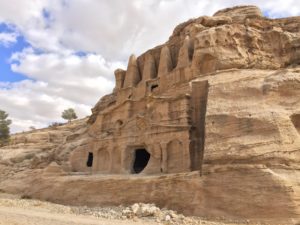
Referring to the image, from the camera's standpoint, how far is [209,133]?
64.9ft

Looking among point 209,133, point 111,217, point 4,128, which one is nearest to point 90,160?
point 111,217

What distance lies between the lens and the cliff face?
661 inches

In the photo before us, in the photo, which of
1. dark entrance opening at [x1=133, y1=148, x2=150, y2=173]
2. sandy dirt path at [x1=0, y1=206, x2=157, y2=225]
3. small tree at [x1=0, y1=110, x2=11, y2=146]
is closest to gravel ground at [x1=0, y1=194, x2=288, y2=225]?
sandy dirt path at [x1=0, y1=206, x2=157, y2=225]

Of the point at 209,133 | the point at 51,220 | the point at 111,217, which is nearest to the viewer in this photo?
the point at 51,220

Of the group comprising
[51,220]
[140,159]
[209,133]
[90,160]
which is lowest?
[51,220]

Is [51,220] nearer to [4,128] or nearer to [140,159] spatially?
Answer: [140,159]

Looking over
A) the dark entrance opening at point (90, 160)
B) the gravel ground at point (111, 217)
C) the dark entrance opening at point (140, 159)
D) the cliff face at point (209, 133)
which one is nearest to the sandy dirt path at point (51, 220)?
the gravel ground at point (111, 217)

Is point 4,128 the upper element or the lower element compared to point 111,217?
upper

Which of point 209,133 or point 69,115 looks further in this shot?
point 69,115

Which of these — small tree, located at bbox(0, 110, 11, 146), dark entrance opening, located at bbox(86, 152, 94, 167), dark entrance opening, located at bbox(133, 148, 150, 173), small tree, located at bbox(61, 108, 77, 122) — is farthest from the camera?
small tree, located at bbox(61, 108, 77, 122)

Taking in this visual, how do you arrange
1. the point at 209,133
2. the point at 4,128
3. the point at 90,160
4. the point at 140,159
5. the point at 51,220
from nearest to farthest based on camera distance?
the point at 51,220 < the point at 209,133 < the point at 140,159 < the point at 90,160 < the point at 4,128

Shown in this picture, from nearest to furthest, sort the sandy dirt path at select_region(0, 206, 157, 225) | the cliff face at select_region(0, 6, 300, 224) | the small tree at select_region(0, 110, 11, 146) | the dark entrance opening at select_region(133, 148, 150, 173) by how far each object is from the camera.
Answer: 1. the sandy dirt path at select_region(0, 206, 157, 225)
2. the cliff face at select_region(0, 6, 300, 224)
3. the dark entrance opening at select_region(133, 148, 150, 173)
4. the small tree at select_region(0, 110, 11, 146)

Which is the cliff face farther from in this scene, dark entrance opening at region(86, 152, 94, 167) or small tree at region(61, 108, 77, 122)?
small tree at region(61, 108, 77, 122)

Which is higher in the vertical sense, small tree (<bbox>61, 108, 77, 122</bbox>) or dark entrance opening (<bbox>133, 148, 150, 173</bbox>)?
small tree (<bbox>61, 108, 77, 122</bbox>)
